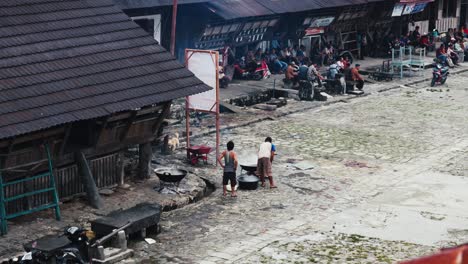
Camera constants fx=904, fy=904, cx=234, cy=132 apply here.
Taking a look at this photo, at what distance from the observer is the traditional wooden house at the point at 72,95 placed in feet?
62.7

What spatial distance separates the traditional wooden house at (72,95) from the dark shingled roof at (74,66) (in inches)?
1.0

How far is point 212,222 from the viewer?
20.4 metres

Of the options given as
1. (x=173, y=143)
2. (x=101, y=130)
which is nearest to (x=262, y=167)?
(x=173, y=143)

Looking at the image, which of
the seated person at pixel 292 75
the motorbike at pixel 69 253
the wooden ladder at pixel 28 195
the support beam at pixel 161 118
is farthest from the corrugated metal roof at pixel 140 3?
the motorbike at pixel 69 253

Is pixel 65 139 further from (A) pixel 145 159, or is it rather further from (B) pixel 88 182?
(A) pixel 145 159

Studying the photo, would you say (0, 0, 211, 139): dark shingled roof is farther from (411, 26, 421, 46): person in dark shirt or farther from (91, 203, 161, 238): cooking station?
(411, 26, 421, 46): person in dark shirt

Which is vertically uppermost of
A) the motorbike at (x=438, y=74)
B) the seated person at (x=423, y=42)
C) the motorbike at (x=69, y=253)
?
the seated person at (x=423, y=42)

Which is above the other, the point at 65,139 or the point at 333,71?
the point at 65,139

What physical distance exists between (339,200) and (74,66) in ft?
23.9

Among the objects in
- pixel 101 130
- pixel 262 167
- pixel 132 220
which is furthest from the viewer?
pixel 262 167

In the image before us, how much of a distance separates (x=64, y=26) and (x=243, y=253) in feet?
24.6

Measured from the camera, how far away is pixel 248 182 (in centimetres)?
2306

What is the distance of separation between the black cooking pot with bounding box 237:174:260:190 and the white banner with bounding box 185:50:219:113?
281cm

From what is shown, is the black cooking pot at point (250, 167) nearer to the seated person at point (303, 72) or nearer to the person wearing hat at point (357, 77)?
the seated person at point (303, 72)
